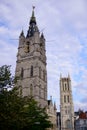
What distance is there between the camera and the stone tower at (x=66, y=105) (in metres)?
88.9

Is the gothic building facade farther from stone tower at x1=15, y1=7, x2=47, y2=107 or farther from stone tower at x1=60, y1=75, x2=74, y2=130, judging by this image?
stone tower at x1=60, y1=75, x2=74, y2=130

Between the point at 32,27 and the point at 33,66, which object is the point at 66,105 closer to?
the point at 32,27

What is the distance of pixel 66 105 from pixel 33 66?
35.9 metres

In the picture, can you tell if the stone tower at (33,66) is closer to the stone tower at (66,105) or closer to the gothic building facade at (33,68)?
the gothic building facade at (33,68)

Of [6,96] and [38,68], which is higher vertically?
[38,68]

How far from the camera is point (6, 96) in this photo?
22016mm

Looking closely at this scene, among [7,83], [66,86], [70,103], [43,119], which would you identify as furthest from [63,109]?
[7,83]

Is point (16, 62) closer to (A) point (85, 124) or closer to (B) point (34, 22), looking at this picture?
(B) point (34, 22)

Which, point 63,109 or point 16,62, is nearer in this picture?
point 16,62

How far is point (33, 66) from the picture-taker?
206ft

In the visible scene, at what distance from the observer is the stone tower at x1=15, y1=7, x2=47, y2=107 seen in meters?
59.9

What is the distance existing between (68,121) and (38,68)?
35.8 meters

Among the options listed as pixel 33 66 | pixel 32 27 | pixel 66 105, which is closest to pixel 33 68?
pixel 33 66

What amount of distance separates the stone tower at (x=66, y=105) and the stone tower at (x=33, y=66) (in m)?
30.3
